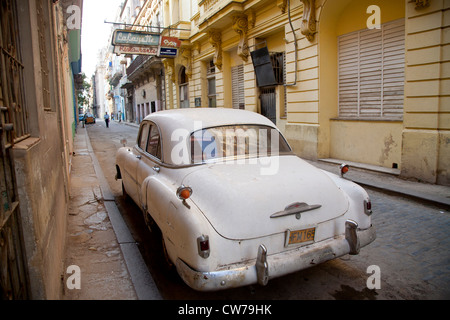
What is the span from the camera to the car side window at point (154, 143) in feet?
13.6

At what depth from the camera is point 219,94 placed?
15625 mm

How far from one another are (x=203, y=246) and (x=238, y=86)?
1262 cm

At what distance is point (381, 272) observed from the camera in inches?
134

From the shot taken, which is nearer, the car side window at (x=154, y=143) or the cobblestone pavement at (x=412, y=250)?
the cobblestone pavement at (x=412, y=250)

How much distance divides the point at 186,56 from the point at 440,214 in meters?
16.2

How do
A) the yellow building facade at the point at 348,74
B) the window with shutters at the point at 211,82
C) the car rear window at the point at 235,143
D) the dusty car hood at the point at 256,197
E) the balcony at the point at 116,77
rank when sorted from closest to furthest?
the dusty car hood at the point at 256,197 → the car rear window at the point at 235,143 → the yellow building facade at the point at 348,74 → the window with shutters at the point at 211,82 → the balcony at the point at 116,77

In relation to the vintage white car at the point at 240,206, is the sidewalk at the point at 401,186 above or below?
below

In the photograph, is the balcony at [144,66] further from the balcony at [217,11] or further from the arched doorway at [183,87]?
the balcony at [217,11]

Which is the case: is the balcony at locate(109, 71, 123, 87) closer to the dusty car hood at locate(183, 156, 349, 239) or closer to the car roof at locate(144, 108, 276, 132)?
the car roof at locate(144, 108, 276, 132)

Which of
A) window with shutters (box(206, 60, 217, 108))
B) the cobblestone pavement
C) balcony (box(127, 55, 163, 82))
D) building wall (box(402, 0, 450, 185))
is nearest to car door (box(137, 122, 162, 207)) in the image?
the cobblestone pavement

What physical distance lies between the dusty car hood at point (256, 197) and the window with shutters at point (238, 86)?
36.0 ft

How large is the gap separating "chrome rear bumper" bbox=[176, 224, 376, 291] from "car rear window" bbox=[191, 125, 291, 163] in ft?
4.21

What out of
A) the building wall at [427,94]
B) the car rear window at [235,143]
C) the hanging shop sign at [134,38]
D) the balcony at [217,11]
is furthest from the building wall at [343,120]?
the hanging shop sign at [134,38]
